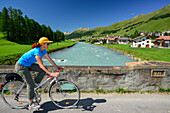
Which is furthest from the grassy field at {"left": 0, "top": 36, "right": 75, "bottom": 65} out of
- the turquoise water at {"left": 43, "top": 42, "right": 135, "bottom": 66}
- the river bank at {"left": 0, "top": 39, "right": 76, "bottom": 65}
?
the turquoise water at {"left": 43, "top": 42, "right": 135, "bottom": 66}

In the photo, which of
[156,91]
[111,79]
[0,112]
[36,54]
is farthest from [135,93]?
[0,112]

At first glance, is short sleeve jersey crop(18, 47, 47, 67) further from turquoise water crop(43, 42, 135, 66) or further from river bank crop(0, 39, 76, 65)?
turquoise water crop(43, 42, 135, 66)

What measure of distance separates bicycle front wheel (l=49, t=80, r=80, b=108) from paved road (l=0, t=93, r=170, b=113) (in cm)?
21

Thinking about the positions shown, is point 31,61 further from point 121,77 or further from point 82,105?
point 121,77

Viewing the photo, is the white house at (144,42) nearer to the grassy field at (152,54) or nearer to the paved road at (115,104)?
the grassy field at (152,54)

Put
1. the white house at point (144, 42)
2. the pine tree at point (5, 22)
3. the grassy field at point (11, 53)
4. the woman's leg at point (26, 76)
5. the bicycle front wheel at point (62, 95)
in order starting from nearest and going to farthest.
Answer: the woman's leg at point (26, 76)
the bicycle front wheel at point (62, 95)
the grassy field at point (11, 53)
the pine tree at point (5, 22)
the white house at point (144, 42)

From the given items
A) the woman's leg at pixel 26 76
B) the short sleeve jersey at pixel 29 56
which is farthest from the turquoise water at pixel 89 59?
the short sleeve jersey at pixel 29 56

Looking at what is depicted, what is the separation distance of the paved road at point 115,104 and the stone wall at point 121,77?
1.27ft

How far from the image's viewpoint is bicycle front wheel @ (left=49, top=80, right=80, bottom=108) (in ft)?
10.0

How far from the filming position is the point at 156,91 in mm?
3965

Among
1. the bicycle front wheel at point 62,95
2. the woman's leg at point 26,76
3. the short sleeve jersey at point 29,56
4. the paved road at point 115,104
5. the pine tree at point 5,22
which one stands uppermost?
the pine tree at point 5,22

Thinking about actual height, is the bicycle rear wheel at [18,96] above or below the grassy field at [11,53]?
below

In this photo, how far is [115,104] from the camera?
3148 millimetres

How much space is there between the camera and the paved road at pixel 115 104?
9.36ft
